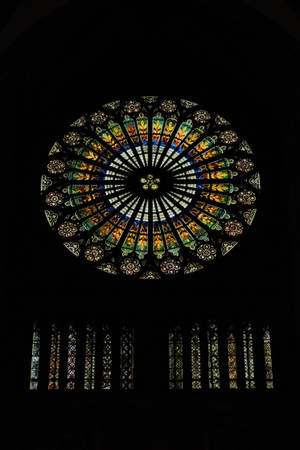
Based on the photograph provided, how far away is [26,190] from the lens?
53.7 ft

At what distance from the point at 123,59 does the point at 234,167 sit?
3399 millimetres

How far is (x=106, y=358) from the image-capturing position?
50.5ft

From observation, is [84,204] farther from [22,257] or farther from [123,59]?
[123,59]

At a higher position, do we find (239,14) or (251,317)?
(239,14)

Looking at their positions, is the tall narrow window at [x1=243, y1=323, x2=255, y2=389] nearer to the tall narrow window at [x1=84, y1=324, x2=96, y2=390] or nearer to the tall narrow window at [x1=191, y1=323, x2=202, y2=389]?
the tall narrow window at [x1=191, y1=323, x2=202, y2=389]

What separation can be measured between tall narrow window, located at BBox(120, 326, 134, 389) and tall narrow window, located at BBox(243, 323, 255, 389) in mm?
2222

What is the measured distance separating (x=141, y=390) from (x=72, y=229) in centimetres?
371

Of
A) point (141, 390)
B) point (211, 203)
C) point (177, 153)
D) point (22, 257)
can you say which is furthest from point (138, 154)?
point (141, 390)

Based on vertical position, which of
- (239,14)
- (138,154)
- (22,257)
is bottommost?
(22,257)

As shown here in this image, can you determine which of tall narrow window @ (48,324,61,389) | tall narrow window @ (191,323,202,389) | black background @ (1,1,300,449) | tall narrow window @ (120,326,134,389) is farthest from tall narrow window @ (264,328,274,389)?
tall narrow window @ (48,324,61,389)

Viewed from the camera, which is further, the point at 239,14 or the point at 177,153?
the point at 177,153

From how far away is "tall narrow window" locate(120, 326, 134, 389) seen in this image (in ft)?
50.1

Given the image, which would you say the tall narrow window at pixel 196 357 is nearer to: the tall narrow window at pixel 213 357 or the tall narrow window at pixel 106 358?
the tall narrow window at pixel 213 357

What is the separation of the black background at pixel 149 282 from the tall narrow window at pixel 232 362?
15.1 inches
